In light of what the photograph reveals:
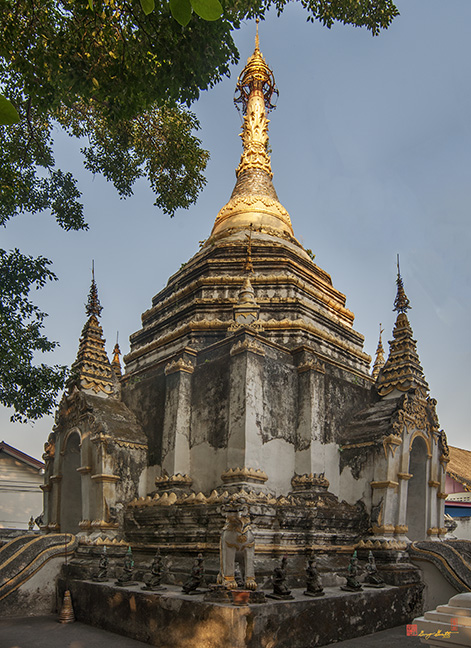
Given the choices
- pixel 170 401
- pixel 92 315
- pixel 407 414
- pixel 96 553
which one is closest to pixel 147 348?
pixel 92 315

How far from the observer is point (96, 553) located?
395 inches

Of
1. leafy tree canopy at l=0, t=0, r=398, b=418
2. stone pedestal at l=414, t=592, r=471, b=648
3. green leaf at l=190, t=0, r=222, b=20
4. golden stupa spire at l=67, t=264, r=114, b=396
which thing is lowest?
stone pedestal at l=414, t=592, r=471, b=648

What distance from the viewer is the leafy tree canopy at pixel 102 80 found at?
7.14m

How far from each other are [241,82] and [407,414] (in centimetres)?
1438

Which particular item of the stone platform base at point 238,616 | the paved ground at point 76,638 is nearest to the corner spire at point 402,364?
the stone platform base at point 238,616

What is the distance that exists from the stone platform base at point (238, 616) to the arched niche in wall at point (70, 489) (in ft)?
12.1

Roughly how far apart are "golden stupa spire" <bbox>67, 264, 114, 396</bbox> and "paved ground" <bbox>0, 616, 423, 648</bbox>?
485 cm

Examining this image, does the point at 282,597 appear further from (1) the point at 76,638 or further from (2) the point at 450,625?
(1) the point at 76,638

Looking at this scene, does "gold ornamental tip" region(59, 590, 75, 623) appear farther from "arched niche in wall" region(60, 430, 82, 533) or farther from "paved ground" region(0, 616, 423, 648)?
"arched niche in wall" region(60, 430, 82, 533)

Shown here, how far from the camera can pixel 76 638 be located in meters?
7.95

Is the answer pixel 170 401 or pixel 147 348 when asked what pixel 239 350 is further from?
pixel 147 348

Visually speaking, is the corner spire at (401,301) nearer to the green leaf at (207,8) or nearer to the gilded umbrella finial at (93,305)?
the gilded umbrella finial at (93,305)

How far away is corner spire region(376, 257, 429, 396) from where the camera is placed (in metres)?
12.0

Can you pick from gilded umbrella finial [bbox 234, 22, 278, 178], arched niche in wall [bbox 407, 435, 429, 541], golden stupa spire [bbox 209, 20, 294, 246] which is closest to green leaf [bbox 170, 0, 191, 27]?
arched niche in wall [bbox 407, 435, 429, 541]
